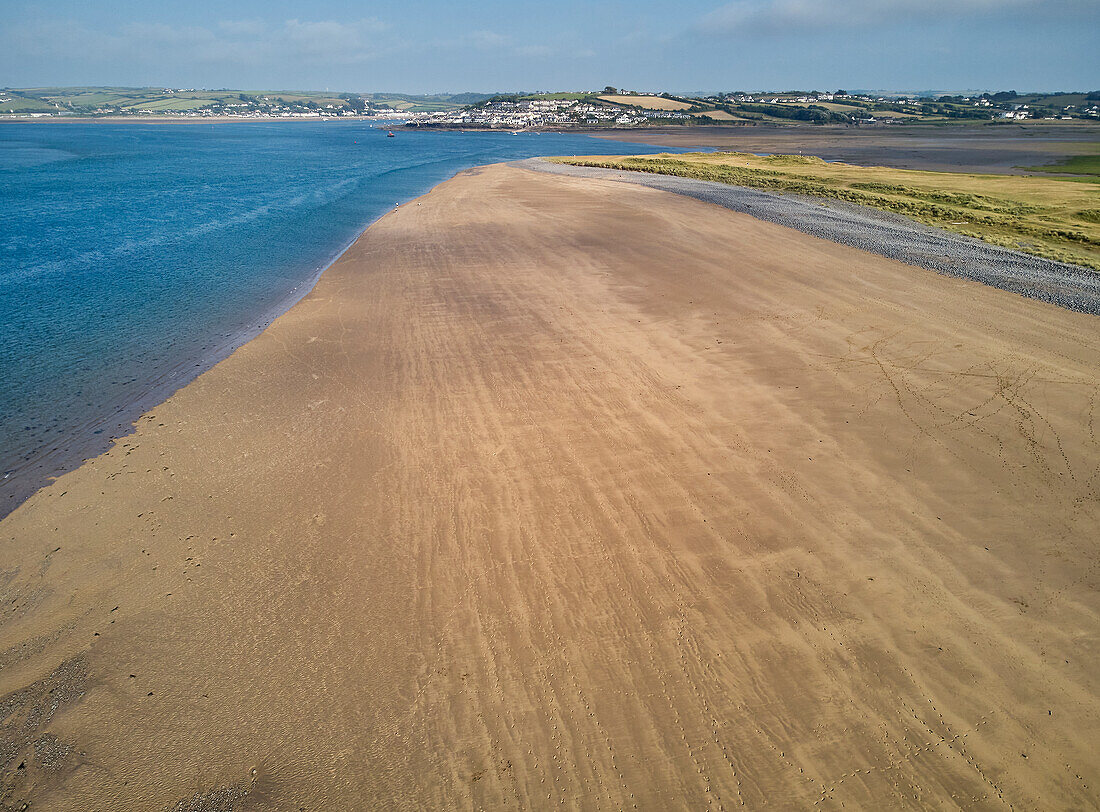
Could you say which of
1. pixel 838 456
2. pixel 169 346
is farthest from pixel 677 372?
pixel 169 346

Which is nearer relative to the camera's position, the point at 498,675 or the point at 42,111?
the point at 498,675

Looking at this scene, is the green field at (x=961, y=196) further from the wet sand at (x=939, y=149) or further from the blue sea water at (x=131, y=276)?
the blue sea water at (x=131, y=276)

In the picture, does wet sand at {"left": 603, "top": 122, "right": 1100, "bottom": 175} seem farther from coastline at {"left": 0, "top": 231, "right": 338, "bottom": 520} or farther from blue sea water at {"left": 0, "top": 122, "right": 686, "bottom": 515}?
coastline at {"left": 0, "top": 231, "right": 338, "bottom": 520}

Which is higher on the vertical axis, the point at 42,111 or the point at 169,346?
the point at 42,111

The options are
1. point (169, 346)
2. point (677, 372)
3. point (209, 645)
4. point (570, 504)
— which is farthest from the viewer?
point (169, 346)

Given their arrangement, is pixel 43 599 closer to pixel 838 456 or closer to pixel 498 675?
pixel 498 675

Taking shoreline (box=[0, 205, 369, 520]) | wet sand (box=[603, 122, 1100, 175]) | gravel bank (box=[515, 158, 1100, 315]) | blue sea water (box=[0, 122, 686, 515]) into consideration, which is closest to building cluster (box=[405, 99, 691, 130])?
wet sand (box=[603, 122, 1100, 175])
